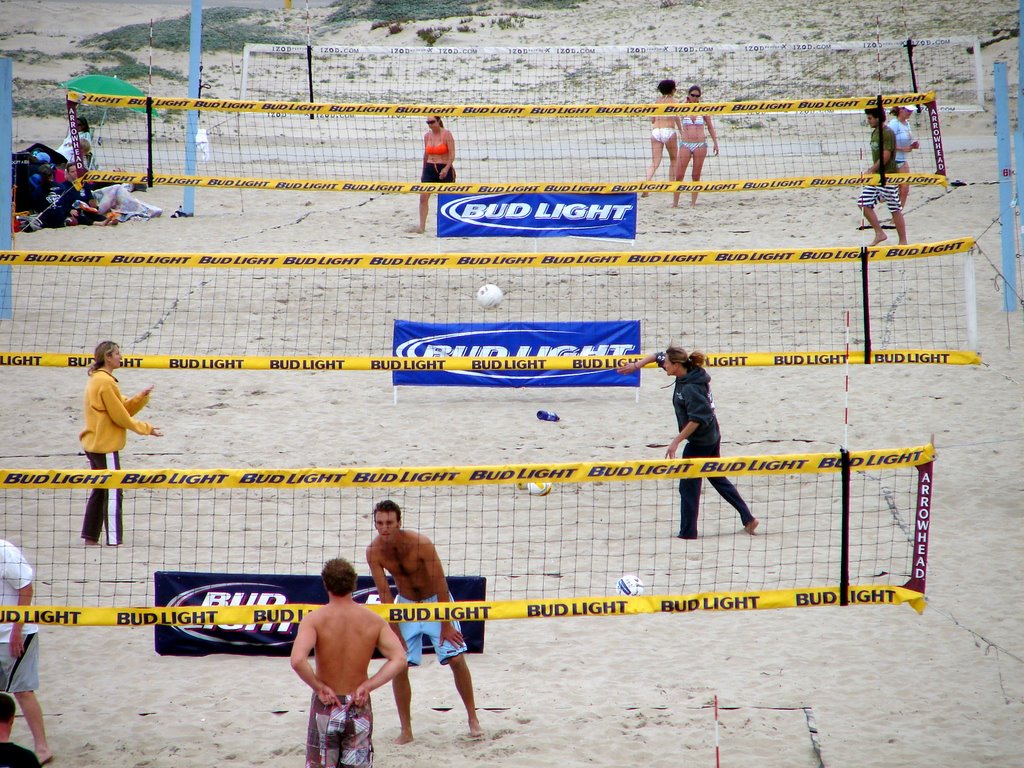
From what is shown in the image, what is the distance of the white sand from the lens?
574 centimetres

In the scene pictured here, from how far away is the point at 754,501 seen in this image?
8.99 meters

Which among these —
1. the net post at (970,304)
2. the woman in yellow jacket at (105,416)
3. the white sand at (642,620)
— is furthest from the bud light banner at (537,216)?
the woman in yellow jacket at (105,416)

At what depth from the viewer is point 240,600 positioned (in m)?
6.62

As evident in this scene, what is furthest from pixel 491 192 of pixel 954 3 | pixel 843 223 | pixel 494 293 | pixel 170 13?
pixel 170 13

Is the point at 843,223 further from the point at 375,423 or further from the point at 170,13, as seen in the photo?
the point at 170,13

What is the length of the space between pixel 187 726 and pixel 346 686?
157 centimetres

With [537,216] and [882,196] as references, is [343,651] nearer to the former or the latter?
[537,216]

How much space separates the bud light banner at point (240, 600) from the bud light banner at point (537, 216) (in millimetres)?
6926

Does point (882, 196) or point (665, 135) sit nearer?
point (882, 196)

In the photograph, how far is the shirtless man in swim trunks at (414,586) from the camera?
566cm

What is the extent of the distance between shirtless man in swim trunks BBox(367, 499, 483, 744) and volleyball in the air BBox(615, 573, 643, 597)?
1.65 metres

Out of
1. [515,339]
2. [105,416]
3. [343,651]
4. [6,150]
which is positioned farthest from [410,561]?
[6,150]

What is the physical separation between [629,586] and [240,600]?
2394mm

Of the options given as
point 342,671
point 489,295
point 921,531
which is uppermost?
point 489,295
